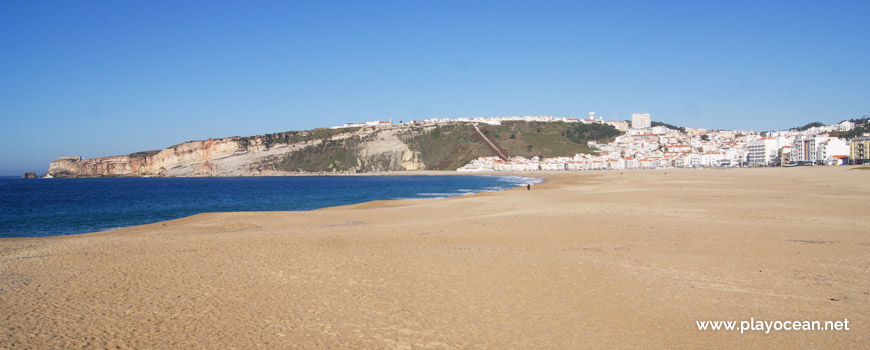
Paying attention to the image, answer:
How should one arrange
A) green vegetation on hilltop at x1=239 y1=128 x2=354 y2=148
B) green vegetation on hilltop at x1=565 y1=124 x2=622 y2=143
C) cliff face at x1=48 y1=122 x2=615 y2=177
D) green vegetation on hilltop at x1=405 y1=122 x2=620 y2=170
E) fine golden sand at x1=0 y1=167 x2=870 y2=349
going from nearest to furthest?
fine golden sand at x1=0 y1=167 x2=870 y2=349 < green vegetation on hilltop at x1=405 y1=122 x2=620 y2=170 < cliff face at x1=48 y1=122 x2=615 y2=177 < green vegetation on hilltop at x1=239 y1=128 x2=354 y2=148 < green vegetation on hilltop at x1=565 y1=124 x2=622 y2=143

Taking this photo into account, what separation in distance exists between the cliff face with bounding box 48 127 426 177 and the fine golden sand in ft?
356

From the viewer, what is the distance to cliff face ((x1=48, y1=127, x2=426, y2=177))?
124m

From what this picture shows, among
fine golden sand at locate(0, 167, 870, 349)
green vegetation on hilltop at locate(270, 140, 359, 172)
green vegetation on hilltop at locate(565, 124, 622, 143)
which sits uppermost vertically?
green vegetation on hilltop at locate(565, 124, 622, 143)

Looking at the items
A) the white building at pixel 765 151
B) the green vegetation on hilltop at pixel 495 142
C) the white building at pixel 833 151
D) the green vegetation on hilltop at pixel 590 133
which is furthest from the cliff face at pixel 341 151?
the white building at pixel 833 151

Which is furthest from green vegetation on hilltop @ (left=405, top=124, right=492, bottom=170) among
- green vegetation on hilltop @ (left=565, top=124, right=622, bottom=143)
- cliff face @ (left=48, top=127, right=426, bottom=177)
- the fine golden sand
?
the fine golden sand

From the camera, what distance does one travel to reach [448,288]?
729 cm

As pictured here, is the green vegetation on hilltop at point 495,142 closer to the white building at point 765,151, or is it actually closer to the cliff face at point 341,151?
the cliff face at point 341,151

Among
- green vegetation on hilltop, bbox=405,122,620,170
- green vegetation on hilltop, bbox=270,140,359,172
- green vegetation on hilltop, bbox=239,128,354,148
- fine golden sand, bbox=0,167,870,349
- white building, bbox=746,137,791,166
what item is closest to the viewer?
fine golden sand, bbox=0,167,870,349

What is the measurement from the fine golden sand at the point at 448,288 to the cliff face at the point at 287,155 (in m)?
108

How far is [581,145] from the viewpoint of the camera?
5566 inches

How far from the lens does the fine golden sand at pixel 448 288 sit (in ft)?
17.3

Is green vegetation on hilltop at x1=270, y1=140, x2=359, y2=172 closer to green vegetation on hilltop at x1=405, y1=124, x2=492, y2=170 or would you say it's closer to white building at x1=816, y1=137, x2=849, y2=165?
green vegetation on hilltop at x1=405, y1=124, x2=492, y2=170

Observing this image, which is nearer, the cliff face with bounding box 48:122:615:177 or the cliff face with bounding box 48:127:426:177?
the cliff face with bounding box 48:122:615:177

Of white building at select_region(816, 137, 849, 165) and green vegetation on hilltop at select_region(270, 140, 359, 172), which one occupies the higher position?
green vegetation on hilltop at select_region(270, 140, 359, 172)
